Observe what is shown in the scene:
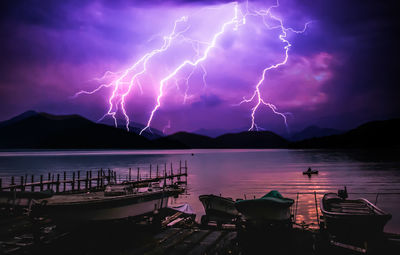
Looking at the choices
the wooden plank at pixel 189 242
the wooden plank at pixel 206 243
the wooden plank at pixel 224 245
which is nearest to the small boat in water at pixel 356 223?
the wooden plank at pixel 224 245

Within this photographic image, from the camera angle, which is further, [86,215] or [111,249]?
[86,215]

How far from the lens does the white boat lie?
13.7 meters

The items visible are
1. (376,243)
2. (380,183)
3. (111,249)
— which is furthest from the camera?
(380,183)

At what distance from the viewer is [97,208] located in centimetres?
1439

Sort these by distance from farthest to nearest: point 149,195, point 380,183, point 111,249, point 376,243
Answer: point 380,183 < point 149,195 < point 111,249 < point 376,243

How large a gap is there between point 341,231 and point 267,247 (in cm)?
298

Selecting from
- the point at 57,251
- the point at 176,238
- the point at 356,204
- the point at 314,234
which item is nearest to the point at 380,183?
the point at 356,204

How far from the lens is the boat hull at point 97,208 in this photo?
13711 mm

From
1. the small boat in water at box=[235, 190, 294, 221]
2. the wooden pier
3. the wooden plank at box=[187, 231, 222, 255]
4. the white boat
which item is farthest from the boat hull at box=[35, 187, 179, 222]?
the wooden pier

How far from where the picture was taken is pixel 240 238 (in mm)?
13266

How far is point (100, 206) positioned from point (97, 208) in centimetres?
16

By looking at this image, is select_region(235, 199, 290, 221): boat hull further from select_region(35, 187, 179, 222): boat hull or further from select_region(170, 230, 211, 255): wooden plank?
select_region(35, 187, 179, 222): boat hull

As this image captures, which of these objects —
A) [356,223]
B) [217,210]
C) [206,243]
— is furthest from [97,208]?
[356,223]

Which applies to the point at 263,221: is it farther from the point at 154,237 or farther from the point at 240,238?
the point at 154,237
